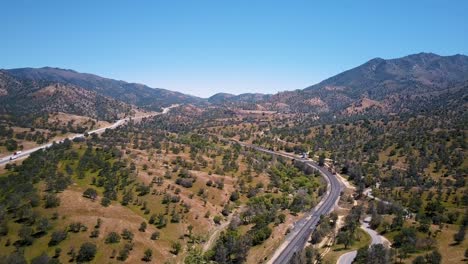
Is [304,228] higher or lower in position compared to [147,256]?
higher

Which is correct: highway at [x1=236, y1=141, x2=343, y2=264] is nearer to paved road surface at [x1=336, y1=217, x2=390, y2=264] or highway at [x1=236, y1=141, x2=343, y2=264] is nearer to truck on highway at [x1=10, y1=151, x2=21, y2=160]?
paved road surface at [x1=336, y1=217, x2=390, y2=264]

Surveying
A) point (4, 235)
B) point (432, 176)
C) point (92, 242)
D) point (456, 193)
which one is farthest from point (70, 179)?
point (432, 176)

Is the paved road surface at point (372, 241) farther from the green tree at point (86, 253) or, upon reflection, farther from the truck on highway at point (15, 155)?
the truck on highway at point (15, 155)

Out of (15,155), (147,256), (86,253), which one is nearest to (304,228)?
(147,256)

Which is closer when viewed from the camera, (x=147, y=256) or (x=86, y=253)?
(x=86, y=253)


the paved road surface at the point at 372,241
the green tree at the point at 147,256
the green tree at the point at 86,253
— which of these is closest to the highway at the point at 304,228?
the paved road surface at the point at 372,241

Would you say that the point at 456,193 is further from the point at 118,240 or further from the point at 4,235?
the point at 4,235

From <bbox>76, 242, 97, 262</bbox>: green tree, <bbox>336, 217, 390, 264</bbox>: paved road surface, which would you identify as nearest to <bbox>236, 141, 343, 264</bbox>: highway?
<bbox>336, 217, 390, 264</bbox>: paved road surface

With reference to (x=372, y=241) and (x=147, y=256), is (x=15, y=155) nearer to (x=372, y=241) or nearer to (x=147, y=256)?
(x=147, y=256)

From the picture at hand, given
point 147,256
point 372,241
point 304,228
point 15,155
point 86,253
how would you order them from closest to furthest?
1. point 86,253
2. point 147,256
3. point 372,241
4. point 304,228
5. point 15,155

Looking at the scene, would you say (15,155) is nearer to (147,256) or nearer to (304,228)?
(147,256)

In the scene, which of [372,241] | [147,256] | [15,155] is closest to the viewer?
[147,256]

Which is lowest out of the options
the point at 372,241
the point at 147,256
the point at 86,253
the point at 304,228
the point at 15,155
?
the point at 147,256
